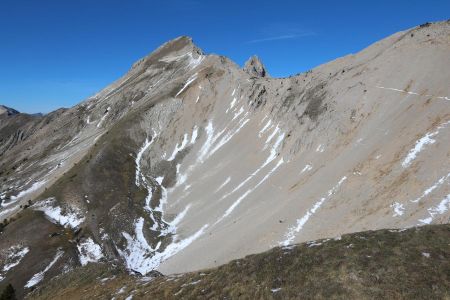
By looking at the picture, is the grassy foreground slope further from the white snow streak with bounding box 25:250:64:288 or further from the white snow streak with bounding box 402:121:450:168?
the white snow streak with bounding box 25:250:64:288

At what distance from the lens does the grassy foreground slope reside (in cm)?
1869

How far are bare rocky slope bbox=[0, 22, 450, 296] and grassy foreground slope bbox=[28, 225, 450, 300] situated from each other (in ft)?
41.7

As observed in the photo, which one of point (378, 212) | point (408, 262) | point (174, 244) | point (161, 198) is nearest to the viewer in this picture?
point (408, 262)

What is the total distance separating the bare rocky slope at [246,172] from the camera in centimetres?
4981

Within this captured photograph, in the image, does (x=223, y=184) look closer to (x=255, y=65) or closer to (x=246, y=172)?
(x=246, y=172)

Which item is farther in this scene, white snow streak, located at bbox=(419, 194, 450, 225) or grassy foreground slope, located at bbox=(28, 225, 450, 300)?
white snow streak, located at bbox=(419, 194, 450, 225)

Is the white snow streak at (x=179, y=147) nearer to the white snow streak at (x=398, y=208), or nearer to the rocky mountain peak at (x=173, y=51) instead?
the rocky mountain peak at (x=173, y=51)

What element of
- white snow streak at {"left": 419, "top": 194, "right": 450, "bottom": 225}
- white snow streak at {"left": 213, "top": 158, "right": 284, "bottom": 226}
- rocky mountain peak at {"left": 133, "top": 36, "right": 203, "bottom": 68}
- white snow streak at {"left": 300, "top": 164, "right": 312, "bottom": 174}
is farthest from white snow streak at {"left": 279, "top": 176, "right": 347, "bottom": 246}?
rocky mountain peak at {"left": 133, "top": 36, "right": 203, "bottom": 68}

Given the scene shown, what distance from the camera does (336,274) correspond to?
20500 mm

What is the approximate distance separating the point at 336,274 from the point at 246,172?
57.2 m

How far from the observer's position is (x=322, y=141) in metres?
68.8

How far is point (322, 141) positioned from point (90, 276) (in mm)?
46381

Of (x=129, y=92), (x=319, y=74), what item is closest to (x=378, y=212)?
(x=319, y=74)

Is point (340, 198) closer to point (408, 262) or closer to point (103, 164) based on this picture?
point (408, 262)
